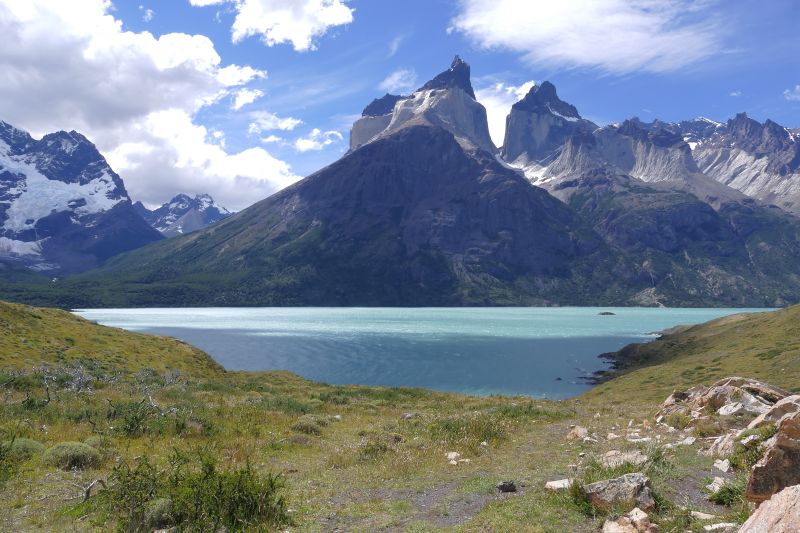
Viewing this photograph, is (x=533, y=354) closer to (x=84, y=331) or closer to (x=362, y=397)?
(x=362, y=397)

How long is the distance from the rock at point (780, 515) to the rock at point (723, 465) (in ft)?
29.7

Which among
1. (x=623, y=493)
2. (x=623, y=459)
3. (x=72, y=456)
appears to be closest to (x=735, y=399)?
(x=623, y=459)

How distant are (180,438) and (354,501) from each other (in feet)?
36.9

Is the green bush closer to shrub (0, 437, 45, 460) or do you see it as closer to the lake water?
shrub (0, 437, 45, 460)

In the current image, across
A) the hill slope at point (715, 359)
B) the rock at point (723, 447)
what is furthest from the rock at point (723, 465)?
the hill slope at point (715, 359)

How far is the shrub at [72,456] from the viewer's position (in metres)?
17.8

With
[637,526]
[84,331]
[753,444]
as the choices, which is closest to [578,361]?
[84,331]

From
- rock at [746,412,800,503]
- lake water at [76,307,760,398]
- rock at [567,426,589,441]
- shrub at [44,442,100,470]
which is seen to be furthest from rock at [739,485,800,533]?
lake water at [76,307,760,398]

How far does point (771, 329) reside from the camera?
274 feet

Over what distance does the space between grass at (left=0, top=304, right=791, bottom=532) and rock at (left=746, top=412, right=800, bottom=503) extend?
67 centimetres

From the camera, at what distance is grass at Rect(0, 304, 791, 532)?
506 inches

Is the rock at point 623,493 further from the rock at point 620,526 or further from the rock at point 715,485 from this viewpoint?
the rock at point 715,485

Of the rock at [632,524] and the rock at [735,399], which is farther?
the rock at [735,399]

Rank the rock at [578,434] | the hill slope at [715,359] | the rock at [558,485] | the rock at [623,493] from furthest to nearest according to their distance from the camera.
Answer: the hill slope at [715,359] → the rock at [578,434] → the rock at [558,485] → the rock at [623,493]
